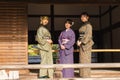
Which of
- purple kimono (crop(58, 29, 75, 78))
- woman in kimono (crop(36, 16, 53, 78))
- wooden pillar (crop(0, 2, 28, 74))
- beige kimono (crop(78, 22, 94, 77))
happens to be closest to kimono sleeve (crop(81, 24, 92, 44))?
beige kimono (crop(78, 22, 94, 77))

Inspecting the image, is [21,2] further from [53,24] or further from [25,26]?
[53,24]

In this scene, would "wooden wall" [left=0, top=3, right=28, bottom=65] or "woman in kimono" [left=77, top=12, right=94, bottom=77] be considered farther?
"wooden wall" [left=0, top=3, right=28, bottom=65]

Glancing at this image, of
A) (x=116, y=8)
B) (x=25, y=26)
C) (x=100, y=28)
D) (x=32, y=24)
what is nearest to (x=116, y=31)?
(x=116, y=8)

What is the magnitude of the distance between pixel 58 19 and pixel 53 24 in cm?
29

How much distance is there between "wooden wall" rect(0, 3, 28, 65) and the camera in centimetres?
841

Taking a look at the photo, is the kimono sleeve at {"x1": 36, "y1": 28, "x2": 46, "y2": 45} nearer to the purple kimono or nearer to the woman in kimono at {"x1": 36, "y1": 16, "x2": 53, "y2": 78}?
the woman in kimono at {"x1": 36, "y1": 16, "x2": 53, "y2": 78}

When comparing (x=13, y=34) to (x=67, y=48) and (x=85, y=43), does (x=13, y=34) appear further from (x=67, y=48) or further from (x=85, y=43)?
(x=85, y=43)

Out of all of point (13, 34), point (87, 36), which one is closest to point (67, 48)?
point (87, 36)

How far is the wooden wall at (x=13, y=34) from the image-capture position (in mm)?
8406

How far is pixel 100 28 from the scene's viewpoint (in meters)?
13.6

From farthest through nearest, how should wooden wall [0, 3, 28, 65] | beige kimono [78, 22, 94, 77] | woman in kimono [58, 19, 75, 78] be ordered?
1. wooden wall [0, 3, 28, 65]
2. beige kimono [78, 22, 94, 77]
3. woman in kimono [58, 19, 75, 78]

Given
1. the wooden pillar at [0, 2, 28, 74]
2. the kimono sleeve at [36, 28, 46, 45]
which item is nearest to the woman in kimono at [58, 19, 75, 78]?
the kimono sleeve at [36, 28, 46, 45]

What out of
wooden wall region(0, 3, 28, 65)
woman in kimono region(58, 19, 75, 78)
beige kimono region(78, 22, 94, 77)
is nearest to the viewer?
woman in kimono region(58, 19, 75, 78)

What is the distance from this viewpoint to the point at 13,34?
27.8ft
